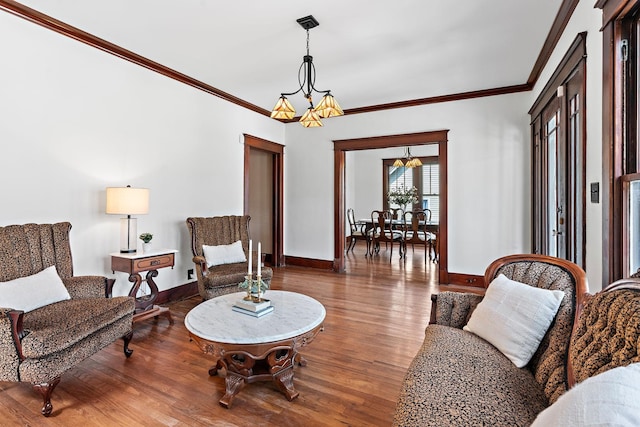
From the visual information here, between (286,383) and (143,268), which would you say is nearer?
(286,383)

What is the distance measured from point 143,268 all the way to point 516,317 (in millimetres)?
3101

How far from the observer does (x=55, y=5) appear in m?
2.65

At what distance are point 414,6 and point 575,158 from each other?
1.76 metres

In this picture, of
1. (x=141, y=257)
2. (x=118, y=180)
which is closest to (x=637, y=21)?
(x=141, y=257)

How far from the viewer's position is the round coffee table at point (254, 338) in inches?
73.6

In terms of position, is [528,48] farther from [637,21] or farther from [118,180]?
[118,180]

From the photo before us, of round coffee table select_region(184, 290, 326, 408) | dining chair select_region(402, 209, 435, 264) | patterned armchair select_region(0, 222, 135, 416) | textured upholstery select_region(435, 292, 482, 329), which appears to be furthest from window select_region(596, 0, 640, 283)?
dining chair select_region(402, 209, 435, 264)

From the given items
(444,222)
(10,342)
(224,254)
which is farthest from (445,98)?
(10,342)

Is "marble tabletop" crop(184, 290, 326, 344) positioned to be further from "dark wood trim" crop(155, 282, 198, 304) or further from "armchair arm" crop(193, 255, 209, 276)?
"dark wood trim" crop(155, 282, 198, 304)

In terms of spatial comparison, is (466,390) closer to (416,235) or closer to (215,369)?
(215,369)

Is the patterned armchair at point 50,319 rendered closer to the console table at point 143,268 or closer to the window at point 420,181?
the console table at point 143,268

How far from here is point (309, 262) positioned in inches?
238

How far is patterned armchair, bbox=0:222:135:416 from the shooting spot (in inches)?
73.0

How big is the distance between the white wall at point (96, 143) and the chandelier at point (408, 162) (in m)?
5.20
